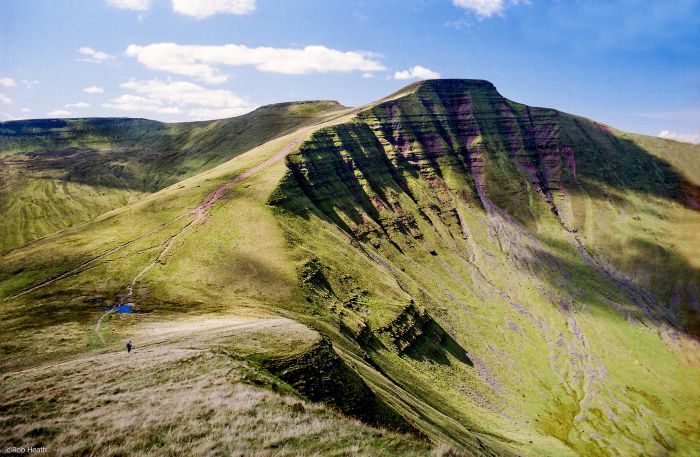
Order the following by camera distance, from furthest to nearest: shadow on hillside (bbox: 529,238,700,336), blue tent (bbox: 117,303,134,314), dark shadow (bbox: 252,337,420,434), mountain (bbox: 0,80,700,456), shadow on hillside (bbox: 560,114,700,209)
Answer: shadow on hillside (bbox: 560,114,700,209)
shadow on hillside (bbox: 529,238,700,336)
blue tent (bbox: 117,303,134,314)
dark shadow (bbox: 252,337,420,434)
mountain (bbox: 0,80,700,456)

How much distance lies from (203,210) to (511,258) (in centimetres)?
9993

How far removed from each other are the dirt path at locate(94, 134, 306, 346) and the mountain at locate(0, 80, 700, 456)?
52 centimetres

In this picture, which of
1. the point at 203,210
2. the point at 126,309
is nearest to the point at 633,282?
the point at 203,210

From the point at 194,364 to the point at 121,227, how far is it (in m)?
66.4

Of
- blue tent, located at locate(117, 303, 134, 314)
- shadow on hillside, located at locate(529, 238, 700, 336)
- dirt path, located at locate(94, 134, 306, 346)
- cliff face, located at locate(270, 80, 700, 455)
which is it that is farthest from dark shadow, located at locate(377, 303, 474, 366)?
shadow on hillside, located at locate(529, 238, 700, 336)

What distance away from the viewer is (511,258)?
135m

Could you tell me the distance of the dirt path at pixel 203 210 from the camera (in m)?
57.4

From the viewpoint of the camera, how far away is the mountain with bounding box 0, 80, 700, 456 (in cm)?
2372

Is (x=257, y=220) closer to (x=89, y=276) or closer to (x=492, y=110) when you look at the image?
(x=89, y=276)

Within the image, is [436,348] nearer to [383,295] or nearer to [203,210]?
[383,295]

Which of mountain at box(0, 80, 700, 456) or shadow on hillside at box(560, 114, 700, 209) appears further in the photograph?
shadow on hillside at box(560, 114, 700, 209)

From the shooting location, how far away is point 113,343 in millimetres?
38750

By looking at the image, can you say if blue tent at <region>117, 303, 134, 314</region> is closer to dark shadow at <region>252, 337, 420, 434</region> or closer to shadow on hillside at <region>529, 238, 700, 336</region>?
dark shadow at <region>252, 337, 420, 434</region>

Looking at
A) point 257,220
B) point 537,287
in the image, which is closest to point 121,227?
point 257,220
